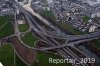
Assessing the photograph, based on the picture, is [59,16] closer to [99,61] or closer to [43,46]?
[43,46]

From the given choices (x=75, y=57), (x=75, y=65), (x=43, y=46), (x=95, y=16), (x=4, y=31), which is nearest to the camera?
(x=75, y=65)

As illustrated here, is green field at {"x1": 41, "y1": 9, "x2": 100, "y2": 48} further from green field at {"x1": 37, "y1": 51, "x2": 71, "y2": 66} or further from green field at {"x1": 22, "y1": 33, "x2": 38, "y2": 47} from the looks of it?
green field at {"x1": 37, "y1": 51, "x2": 71, "y2": 66}

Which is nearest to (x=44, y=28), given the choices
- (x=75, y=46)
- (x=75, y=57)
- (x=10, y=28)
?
(x=10, y=28)

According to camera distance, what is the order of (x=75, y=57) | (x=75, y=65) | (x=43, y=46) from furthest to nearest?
1. (x=43, y=46)
2. (x=75, y=57)
3. (x=75, y=65)

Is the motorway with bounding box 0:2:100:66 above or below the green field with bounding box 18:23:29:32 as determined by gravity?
below

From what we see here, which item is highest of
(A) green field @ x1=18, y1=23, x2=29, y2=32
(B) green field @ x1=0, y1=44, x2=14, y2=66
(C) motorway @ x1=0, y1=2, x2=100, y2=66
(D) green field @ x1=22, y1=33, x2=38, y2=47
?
(B) green field @ x1=0, y1=44, x2=14, y2=66

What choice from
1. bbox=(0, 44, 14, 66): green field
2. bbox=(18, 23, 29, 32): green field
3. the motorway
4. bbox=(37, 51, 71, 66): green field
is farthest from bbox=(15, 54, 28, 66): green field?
bbox=(18, 23, 29, 32): green field

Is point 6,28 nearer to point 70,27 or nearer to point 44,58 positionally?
point 70,27
